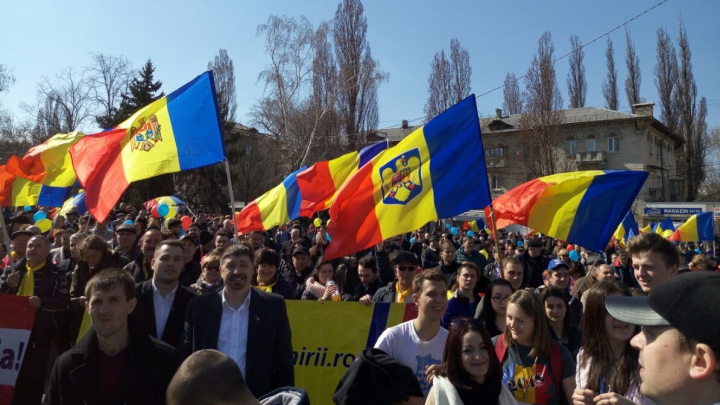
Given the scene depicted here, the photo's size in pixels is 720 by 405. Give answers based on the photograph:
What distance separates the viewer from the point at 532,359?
374 cm

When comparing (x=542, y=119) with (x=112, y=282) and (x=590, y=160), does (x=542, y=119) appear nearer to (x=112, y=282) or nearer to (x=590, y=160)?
(x=590, y=160)

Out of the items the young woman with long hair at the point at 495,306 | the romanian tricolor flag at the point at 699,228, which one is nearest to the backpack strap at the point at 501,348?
the young woman with long hair at the point at 495,306

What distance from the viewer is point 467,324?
330 centimetres

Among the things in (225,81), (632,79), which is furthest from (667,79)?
(225,81)

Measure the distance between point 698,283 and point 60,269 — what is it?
610cm

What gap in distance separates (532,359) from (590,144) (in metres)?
52.9

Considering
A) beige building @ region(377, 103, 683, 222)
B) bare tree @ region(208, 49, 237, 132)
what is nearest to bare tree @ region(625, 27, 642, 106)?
beige building @ region(377, 103, 683, 222)

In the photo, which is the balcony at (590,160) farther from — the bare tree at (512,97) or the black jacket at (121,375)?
the black jacket at (121,375)

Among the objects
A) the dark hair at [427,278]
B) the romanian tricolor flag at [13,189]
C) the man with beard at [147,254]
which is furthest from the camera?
the romanian tricolor flag at [13,189]

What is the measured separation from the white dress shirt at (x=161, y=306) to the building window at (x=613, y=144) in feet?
176

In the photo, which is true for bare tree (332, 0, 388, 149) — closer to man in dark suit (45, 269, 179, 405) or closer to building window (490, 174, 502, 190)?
building window (490, 174, 502, 190)

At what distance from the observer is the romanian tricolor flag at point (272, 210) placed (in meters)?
10.2

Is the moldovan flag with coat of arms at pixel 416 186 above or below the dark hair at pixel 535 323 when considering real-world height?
above

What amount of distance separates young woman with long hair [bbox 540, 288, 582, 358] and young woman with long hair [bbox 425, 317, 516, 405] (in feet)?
4.99
